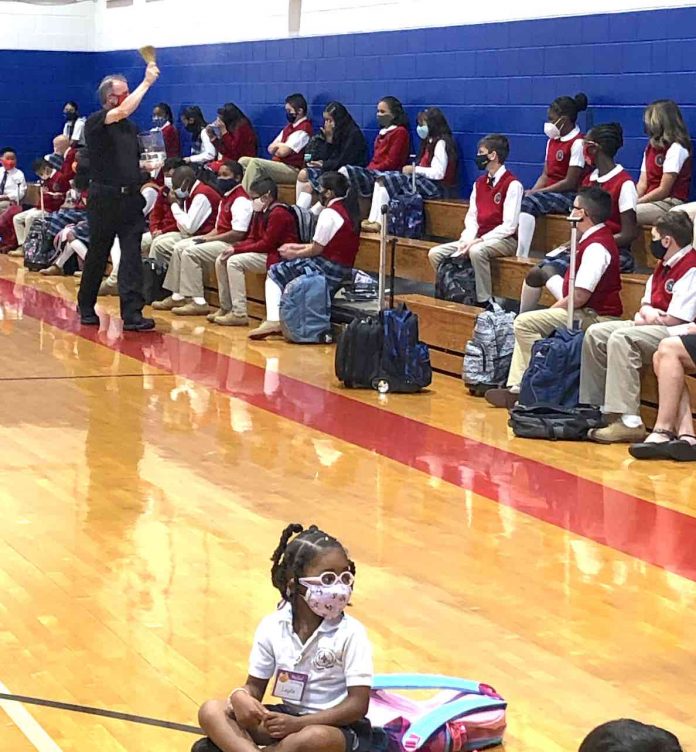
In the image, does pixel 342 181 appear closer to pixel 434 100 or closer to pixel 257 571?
pixel 434 100

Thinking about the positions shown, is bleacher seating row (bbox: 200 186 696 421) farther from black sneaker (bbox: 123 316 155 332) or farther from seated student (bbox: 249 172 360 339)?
black sneaker (bbox: 123 316 155 332)

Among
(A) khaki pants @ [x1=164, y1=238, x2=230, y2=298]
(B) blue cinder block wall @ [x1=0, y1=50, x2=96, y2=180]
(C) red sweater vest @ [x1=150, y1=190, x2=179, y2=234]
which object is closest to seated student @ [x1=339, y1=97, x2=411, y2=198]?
(A) khaki pants @ [x1=164, y1=238, x2=230, y2=298]

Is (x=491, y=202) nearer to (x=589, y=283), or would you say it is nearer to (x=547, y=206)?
(x=547, y=206)

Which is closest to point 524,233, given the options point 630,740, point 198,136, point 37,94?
point 198,136

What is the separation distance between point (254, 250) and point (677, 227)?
14.2ft

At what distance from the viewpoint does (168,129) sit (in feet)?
50.3

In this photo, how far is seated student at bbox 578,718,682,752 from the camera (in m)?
1.82

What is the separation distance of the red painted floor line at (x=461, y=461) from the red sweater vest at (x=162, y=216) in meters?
2.76

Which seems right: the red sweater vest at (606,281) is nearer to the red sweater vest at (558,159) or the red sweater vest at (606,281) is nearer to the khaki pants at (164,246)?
the red sweater vest at (558,159)

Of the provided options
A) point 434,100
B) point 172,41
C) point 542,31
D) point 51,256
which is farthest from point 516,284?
point 172,41

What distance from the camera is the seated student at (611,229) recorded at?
8125 millimetres

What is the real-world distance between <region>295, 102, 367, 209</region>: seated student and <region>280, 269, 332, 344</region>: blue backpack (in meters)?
1.93

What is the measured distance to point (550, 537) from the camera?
535 cm

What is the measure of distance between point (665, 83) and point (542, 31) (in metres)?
1.35
